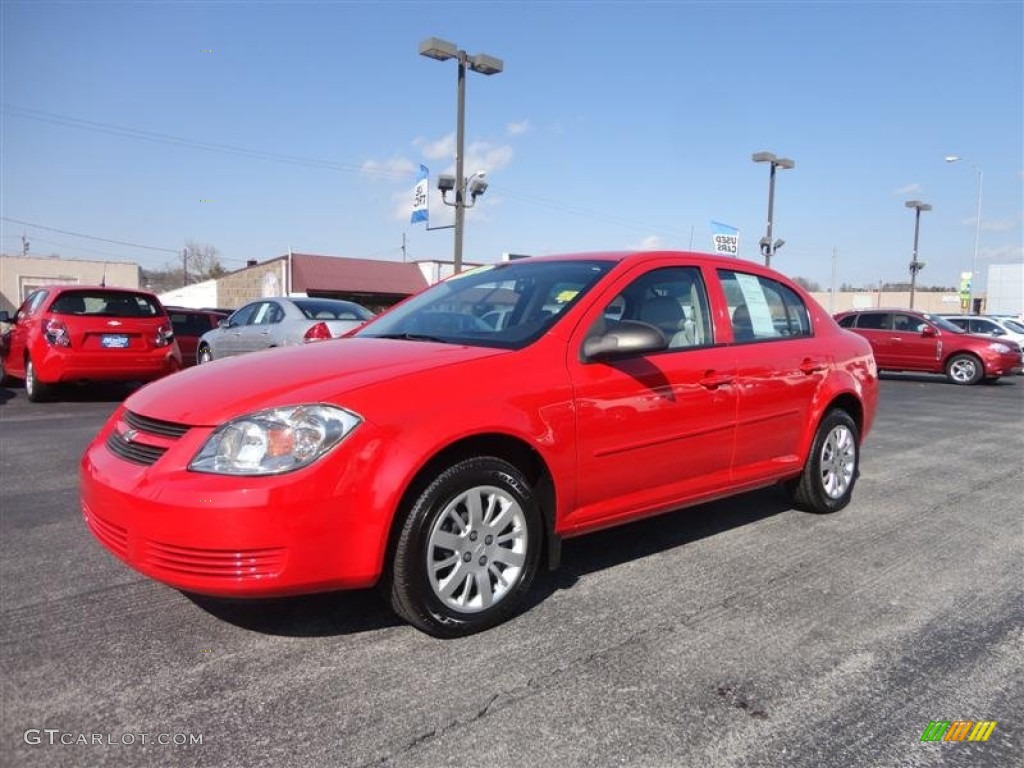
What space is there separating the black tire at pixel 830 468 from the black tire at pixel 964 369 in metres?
13.5

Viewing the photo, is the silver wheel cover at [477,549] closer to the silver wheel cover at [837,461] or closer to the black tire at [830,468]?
the black tire at [830,468]

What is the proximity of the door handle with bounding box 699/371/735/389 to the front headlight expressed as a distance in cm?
195

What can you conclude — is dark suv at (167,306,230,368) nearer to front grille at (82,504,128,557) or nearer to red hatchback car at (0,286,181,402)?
red hatchback car at (0,286,181,402)

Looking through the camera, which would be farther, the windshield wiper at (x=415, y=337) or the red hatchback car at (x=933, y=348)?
the red hatchback car at (x=933, y=348)

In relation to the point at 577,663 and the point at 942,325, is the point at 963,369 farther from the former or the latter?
the point at 577,663

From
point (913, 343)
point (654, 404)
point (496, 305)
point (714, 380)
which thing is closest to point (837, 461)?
point (714, 380)

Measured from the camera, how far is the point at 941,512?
5.20m

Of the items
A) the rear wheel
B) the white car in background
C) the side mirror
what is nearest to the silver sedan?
the rear wheel

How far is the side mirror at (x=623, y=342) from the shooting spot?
337cm

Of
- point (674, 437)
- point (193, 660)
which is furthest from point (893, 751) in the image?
point (193, 660)

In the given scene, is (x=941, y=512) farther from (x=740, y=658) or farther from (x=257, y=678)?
(x=257, y=678)

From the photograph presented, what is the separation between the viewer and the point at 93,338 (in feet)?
32.1

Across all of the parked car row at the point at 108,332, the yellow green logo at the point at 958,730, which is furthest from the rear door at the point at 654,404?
the parked car row at the point at 108,332

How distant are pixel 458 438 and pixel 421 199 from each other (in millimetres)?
13831
